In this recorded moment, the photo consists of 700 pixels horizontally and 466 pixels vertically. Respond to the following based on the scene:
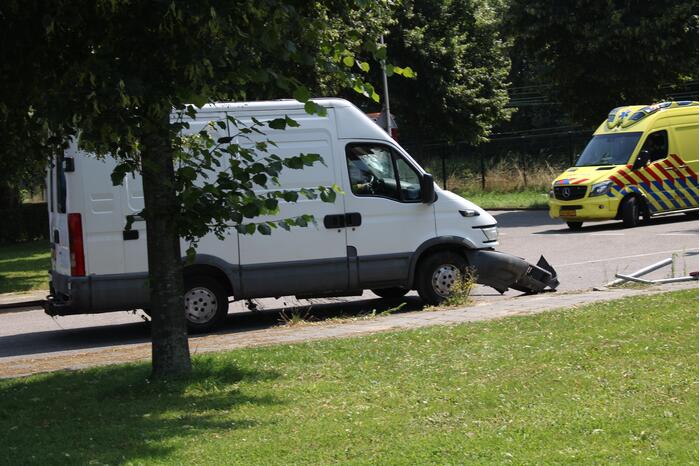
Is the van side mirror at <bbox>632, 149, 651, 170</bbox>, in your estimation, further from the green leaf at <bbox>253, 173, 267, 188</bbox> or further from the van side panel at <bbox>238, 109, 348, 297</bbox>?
the green leaf at <bbox>253, 173, 267, 188</bbox>

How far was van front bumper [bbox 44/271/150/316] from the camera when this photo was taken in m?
11.7

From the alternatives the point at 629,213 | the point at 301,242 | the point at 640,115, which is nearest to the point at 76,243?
the point at 301,242

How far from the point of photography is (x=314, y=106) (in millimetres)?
7152

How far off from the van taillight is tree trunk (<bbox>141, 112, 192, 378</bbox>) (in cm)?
386

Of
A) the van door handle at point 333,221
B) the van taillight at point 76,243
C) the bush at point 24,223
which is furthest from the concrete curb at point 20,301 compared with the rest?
the bush at point 24,223

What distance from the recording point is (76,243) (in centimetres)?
1170

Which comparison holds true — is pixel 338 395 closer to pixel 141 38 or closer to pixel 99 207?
pixel 141 38

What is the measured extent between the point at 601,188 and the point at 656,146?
1.79 metres

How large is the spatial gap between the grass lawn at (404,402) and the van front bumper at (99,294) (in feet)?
8.92

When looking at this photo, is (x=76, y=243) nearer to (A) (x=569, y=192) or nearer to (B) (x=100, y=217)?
(B) (x=100, y=217)

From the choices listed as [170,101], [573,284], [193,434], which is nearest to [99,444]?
[193,434]

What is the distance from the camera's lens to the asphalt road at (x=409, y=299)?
41.5 ft

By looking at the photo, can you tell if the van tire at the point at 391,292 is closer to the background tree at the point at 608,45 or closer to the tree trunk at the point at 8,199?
the background tree at the point at 608,45

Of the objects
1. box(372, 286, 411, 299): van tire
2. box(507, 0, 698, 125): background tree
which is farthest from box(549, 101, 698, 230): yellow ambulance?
box(372, 286, 411, 299): van tire
